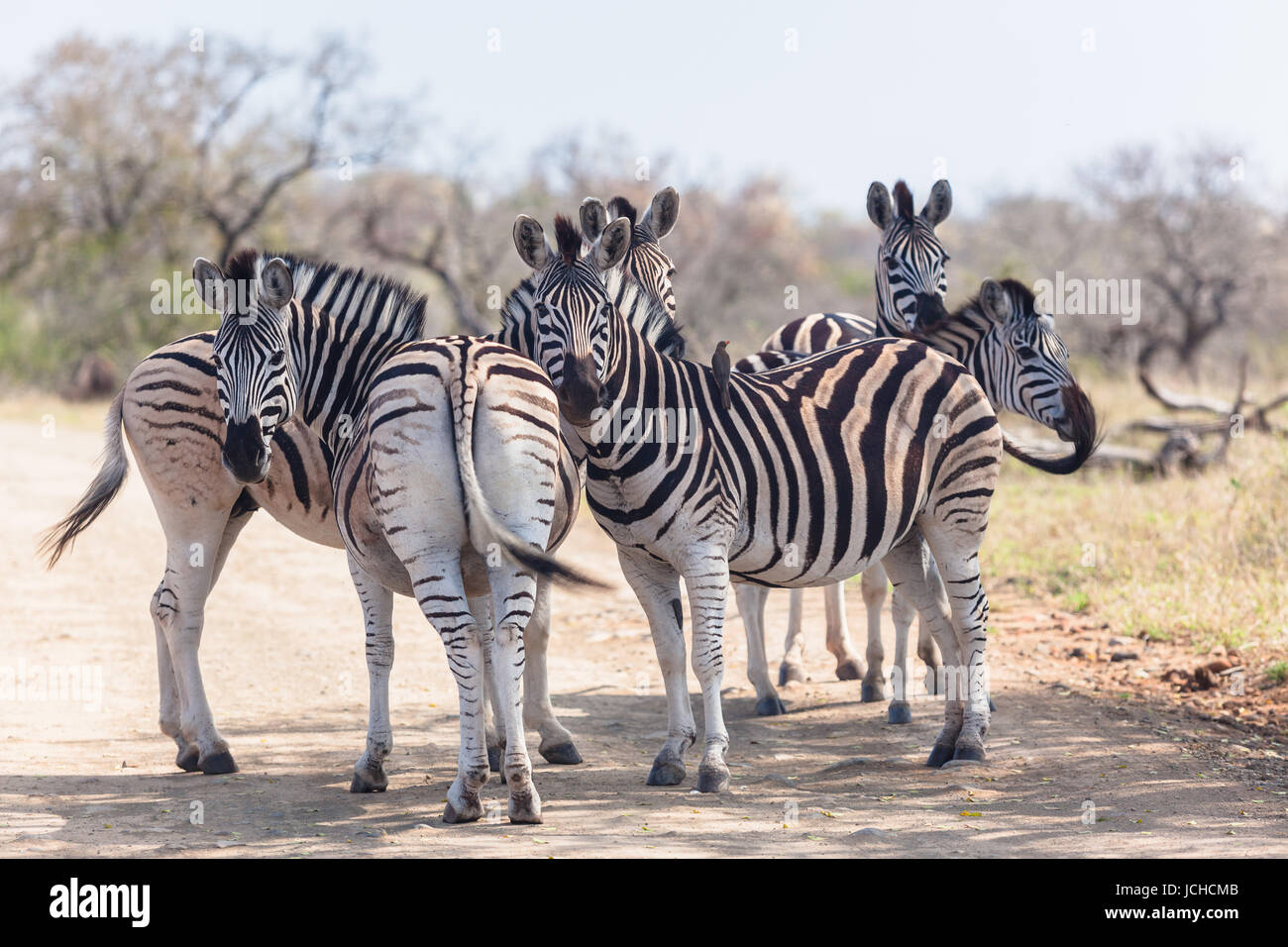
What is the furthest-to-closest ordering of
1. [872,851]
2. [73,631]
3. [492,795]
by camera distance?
1. [73,631]
2. [492,795]
3. [872,851]

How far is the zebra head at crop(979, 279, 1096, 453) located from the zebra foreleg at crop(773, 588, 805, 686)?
5.95ft

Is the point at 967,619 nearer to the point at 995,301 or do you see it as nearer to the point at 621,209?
the point at 995,301

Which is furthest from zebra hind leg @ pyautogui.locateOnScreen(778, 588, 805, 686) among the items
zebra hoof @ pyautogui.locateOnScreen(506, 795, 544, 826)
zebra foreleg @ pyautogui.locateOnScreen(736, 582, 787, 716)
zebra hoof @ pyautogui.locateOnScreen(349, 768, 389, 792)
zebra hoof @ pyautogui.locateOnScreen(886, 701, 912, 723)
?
zebra hoof @ pyautogui.locateOnScreen(506, 795, 544, 826)

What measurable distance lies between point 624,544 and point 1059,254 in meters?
23.6

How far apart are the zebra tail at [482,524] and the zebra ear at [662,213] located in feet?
9.10

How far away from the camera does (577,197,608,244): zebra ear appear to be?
5652 mm

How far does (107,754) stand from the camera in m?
5.88

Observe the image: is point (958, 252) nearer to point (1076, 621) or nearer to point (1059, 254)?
point (1059, 254)

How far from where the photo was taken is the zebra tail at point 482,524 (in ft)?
14.4

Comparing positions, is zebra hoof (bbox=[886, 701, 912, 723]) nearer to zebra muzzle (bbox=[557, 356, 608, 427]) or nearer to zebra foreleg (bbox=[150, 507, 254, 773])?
zebra muzzle (bbox=[557, 356, 608, 427])

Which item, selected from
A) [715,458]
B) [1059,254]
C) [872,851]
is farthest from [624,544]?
[1059,254]

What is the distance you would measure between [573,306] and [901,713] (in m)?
2.99

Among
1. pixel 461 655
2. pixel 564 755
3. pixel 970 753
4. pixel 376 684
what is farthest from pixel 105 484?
pixel 970 753

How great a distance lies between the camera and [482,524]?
4.49 m
